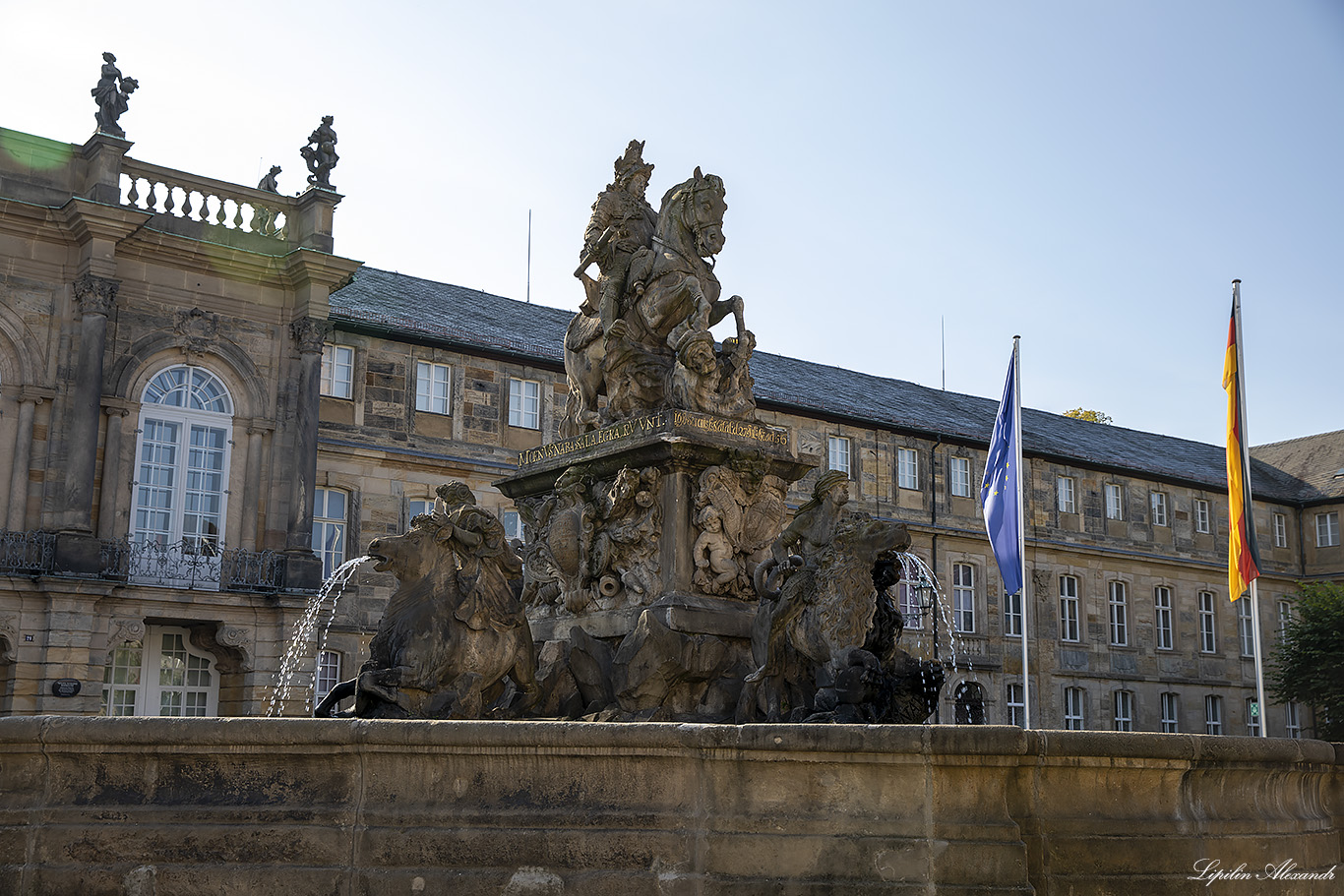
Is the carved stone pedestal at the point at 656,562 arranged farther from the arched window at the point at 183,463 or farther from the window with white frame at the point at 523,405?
the window with white frame at the point at 523,405

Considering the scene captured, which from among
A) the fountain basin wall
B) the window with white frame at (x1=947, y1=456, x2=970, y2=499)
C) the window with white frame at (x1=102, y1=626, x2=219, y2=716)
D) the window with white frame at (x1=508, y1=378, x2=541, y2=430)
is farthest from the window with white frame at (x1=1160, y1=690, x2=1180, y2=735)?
the fountain basin wall

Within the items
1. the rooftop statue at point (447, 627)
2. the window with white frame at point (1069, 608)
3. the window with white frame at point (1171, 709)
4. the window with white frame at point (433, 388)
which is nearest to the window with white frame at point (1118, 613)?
the window with white frame at point (1069, 608)

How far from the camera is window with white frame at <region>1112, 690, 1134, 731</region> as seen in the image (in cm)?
4459

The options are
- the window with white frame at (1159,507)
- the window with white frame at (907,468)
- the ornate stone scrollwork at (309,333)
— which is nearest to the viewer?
the ornate stone scrollwork at (309,333)

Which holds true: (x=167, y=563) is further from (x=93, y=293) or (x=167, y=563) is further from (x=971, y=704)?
(x=971, y=704)

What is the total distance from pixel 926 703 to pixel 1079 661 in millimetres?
36667

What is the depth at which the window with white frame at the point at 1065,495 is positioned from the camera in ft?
147

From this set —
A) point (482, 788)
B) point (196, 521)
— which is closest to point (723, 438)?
point (482, 788)

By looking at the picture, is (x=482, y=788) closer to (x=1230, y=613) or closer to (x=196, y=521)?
(x=196, y=521)

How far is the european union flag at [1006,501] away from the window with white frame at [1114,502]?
91.3 feet

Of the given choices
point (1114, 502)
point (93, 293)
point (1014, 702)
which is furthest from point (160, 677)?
point (1114, 502)

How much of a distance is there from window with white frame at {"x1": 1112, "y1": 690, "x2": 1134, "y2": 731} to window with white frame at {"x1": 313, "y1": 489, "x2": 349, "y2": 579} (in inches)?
967

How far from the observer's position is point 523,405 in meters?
35.2

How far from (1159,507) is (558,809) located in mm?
44791
